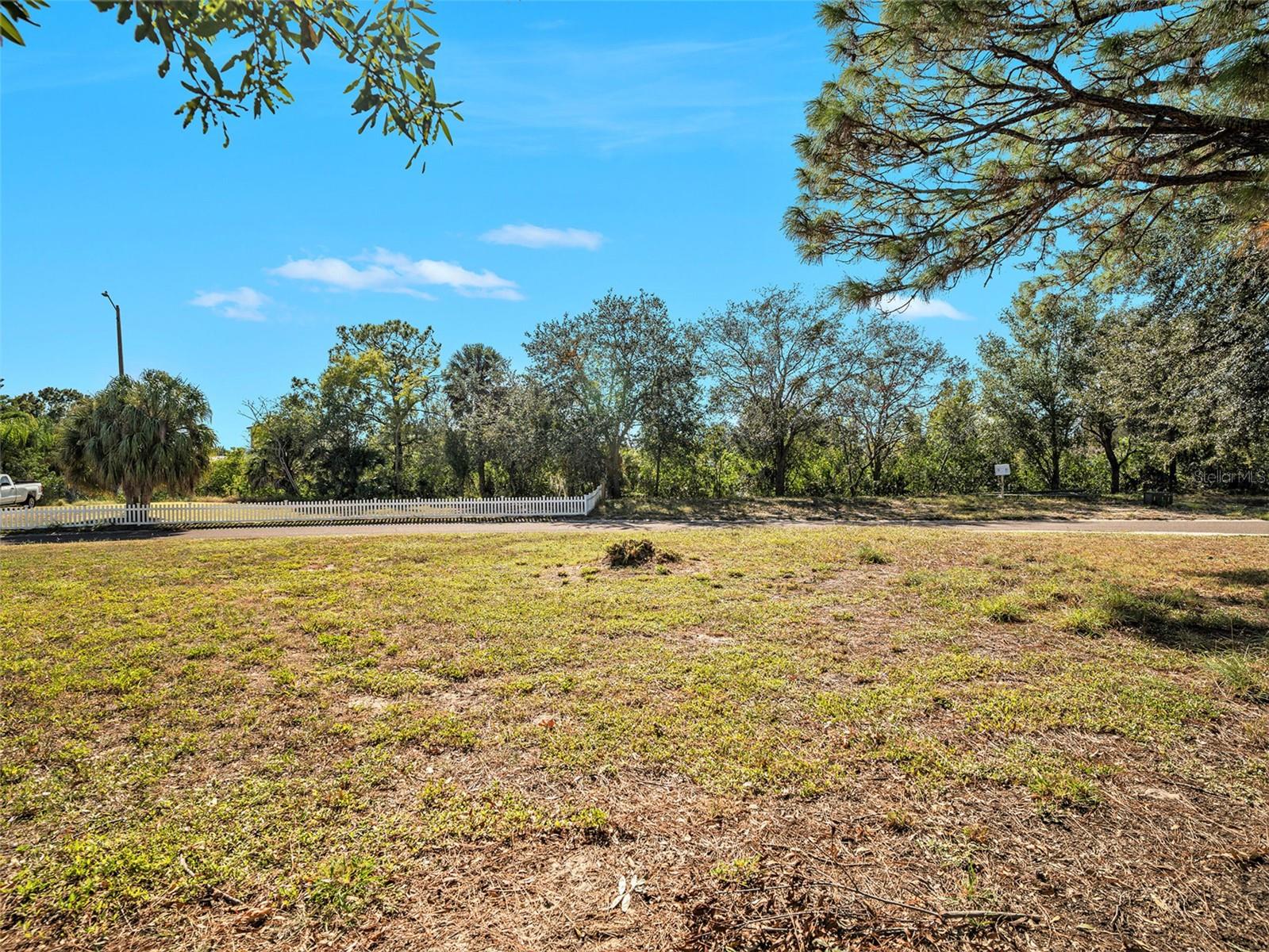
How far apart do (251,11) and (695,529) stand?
11.7 meters

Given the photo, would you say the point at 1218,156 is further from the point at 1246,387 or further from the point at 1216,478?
the point at 1216,478

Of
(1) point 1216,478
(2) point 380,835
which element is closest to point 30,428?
(2) point 380,835

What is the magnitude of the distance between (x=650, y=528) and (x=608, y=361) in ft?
28.4

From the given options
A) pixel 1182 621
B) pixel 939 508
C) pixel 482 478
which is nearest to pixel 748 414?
pixel 939 508

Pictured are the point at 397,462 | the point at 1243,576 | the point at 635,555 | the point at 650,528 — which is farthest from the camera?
the point at 397,462

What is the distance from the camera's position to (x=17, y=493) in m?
22.3

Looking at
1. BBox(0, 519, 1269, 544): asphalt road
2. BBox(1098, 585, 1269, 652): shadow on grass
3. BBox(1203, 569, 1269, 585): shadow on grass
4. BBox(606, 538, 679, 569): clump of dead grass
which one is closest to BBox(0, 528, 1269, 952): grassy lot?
BBox(1098, 585, 1269, 652): shadow on grass

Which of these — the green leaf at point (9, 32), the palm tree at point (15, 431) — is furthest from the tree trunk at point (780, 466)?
the palm tree at point (15, 431)

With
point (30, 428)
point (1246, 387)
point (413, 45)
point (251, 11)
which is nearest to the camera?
point (251, 11)

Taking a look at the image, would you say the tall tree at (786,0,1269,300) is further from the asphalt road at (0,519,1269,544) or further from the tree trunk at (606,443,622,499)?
the tree trunk at (606,443,622,499)

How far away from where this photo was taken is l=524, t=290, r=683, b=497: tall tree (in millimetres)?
20766

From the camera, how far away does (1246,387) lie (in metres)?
11.2

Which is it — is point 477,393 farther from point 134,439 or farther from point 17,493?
point 17,493

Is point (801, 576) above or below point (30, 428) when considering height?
below
